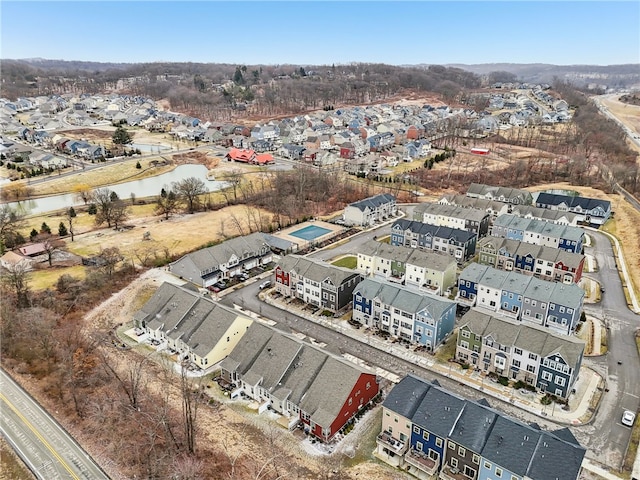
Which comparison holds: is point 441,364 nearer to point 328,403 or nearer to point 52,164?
point 328,403

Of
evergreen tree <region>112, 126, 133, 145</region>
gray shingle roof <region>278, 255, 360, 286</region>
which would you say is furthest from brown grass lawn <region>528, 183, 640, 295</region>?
evergreen tree <region>112, 126, 133, 145</region>

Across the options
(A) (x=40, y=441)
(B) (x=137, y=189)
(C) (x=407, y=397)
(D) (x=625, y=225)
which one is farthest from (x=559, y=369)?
(B) (x=137, y=189)

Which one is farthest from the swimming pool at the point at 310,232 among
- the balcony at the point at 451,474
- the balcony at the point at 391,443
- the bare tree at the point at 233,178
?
the balcony at the point at 451,474

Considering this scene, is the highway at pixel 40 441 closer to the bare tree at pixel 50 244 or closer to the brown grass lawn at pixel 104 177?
the bare tree at pixel 50 244

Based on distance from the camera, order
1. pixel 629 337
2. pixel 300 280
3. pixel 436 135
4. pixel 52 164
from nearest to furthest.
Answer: pixel 629 337, pixel 300 280, pixel 52 164, pixel 436 135

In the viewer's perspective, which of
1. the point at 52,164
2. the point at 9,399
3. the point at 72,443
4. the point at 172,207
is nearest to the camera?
the point at 72,443

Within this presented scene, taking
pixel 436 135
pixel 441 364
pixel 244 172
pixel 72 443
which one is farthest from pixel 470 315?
pixel 436 135

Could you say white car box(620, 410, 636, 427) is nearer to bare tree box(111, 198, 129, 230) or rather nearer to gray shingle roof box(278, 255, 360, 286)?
gray shingle roof box(278, 255, 360, 286)

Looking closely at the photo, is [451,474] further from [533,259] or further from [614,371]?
[533,259]
